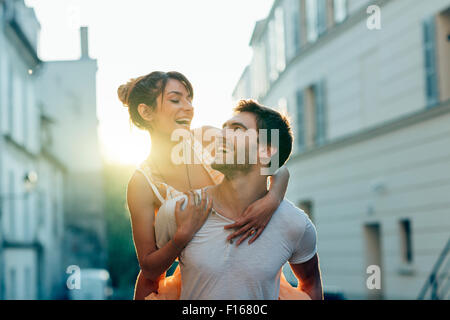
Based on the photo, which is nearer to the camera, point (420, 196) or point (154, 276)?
point (154, 276)

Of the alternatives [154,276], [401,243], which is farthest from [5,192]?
[154,276]

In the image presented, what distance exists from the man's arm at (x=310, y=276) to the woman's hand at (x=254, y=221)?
12.7 inches

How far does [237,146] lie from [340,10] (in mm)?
15894

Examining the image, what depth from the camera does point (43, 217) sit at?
2992 cm

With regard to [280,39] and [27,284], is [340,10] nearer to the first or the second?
[280,39]

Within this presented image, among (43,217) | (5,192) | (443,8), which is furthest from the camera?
(43,217)


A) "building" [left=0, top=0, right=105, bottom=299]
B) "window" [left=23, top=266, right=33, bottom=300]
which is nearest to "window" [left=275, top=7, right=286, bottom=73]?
"building" [left=0, top=0, right=105, bottom=299]

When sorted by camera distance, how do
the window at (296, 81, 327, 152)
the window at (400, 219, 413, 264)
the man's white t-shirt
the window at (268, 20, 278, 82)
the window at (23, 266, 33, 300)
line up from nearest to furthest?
the man's white t-shirt < the window at (400, 219, 413, 264) < the window at (296, 81, 327, 152) < the window at (268, 20, 278, 82) < the window at (23, 266, 33, 300)

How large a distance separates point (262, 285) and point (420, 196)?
481 inches

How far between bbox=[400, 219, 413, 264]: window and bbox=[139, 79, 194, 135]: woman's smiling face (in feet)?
41.0

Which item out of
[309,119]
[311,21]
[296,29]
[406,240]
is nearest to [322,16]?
[311,21]

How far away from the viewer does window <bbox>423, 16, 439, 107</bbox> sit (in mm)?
13975

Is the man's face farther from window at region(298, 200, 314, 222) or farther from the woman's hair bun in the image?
window at region(298, 200, 314, 222)
